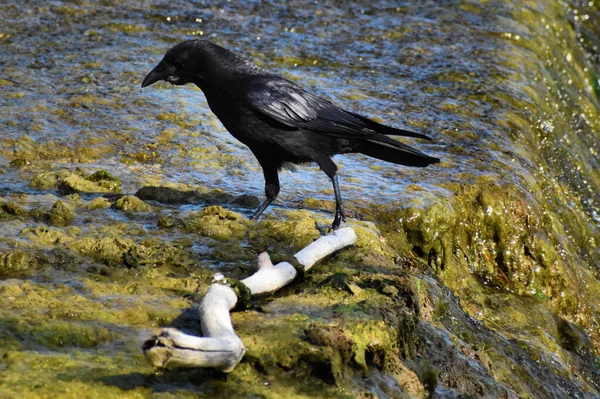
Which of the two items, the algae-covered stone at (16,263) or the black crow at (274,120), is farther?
the black crow at (274,120)

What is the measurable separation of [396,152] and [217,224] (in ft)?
4.63

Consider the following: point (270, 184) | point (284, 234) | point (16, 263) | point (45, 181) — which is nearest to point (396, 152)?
point (270, 184)

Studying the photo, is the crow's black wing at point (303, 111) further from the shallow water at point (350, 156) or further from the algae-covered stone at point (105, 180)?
the algae-covered stone at point (105, 180)

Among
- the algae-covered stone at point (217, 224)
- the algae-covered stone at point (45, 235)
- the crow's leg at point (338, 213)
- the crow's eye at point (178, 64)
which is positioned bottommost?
the algae-covered stone at point (45, 235)

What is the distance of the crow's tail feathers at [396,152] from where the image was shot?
18.4 feet

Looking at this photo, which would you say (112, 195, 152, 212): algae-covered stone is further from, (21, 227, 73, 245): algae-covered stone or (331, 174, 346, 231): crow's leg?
(331, 174, 346, 231): crow's leg

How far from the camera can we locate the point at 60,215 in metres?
4.82

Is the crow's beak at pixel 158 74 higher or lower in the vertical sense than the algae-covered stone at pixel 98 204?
higher

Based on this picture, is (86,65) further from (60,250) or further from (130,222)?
(60,250)

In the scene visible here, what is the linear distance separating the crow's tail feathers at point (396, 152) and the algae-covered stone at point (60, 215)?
1.97 metres

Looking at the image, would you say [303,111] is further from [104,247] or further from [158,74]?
[104,247]

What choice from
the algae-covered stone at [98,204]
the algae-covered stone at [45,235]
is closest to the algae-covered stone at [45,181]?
the algae-covered stone at [98,204]

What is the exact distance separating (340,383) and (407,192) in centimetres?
291

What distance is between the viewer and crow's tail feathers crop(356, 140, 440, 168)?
5621 mm
